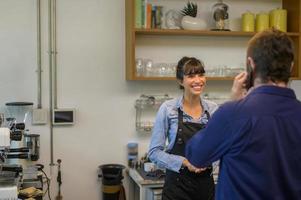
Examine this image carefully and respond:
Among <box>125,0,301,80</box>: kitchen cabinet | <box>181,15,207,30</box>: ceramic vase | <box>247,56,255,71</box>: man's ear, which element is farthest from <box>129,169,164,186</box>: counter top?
<box>247,56,255,71</box>: man's ear

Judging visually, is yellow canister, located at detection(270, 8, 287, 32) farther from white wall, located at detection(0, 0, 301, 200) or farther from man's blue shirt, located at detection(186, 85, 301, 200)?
man's blue shirt, located at detection(186, 85, 301, 200)

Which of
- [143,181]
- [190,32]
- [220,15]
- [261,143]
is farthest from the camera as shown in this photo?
[220,15]

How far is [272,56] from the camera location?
4.15 feet

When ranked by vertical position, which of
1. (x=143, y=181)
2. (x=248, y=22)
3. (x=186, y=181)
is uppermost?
(x=248, y=22)

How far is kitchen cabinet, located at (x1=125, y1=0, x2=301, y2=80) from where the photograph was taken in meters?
3.26

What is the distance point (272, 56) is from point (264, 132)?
24 cm

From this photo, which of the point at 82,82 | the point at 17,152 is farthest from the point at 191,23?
the point at 17,152

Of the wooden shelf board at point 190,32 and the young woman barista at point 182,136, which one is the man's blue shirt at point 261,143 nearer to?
the young woman barista at point 182,136

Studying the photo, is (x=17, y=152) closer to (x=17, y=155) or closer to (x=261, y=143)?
(x=17, y=155)

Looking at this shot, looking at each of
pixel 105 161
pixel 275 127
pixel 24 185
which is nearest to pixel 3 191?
pixel 24 185

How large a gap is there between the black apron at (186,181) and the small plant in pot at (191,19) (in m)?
1.31

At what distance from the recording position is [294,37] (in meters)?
3.56

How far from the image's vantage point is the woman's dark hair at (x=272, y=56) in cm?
127

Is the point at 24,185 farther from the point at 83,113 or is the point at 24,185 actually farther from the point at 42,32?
the point at 42,32
